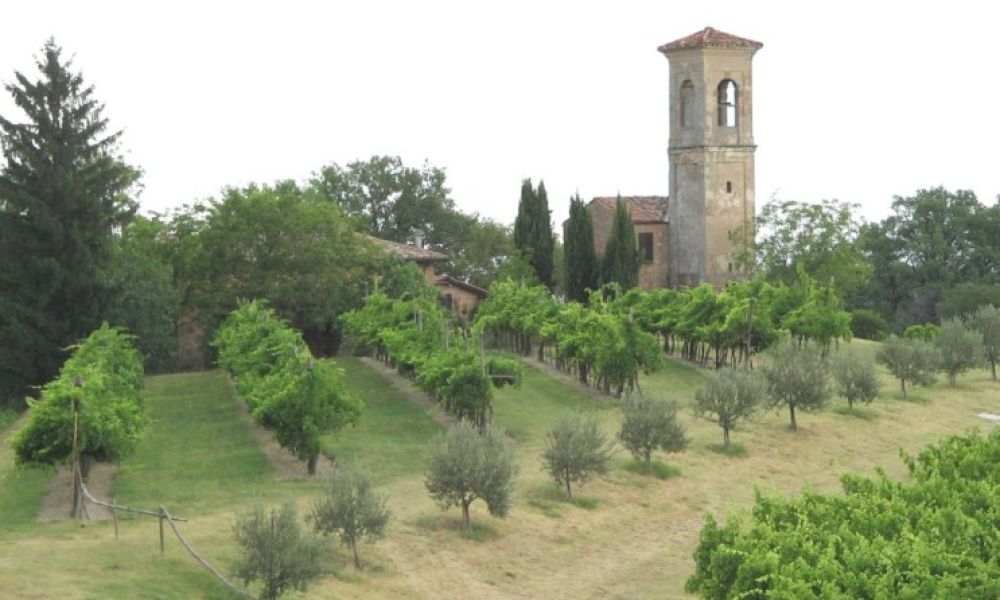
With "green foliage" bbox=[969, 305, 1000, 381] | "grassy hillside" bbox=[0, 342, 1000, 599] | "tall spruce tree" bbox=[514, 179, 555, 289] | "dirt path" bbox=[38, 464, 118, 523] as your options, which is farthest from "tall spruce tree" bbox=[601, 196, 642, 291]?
"dirt path" bbox=[38, 464, 118, 523]

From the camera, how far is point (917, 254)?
8712 centimetres

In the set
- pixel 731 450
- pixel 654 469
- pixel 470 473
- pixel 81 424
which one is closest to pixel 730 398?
pixel 731 450

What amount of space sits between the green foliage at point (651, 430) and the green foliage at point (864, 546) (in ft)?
40.8

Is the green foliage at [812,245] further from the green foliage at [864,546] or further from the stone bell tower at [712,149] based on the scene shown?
the green foliage at [864,546]

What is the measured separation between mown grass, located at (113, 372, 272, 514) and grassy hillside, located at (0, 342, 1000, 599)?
0.07 meters

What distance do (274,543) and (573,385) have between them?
26778 mm

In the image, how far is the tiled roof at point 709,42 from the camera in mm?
69062

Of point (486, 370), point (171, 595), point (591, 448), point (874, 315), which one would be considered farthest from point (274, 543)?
point (874, 315)

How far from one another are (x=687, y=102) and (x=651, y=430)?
116ft

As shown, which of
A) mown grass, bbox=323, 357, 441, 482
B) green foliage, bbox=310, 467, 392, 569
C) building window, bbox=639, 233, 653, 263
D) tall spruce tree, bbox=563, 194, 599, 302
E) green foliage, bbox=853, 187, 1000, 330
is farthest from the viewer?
green foliage, bbox=853, 187, 1000, 330

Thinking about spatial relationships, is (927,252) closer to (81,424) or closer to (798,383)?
(798,383)

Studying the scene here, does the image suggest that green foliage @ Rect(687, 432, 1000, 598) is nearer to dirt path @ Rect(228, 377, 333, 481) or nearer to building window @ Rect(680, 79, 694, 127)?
dirt path @ Rect(228, 377, 333, 481)

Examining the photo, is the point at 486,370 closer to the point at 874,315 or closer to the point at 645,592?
the point at 645,592

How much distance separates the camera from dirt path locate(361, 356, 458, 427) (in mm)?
41812
